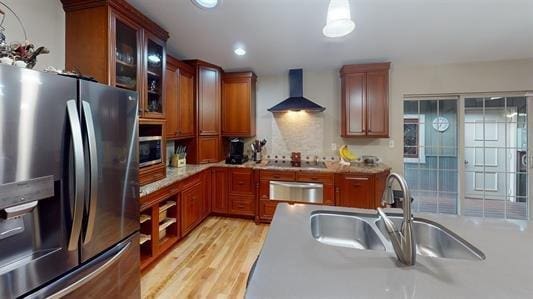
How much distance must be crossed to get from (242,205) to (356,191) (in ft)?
5.38

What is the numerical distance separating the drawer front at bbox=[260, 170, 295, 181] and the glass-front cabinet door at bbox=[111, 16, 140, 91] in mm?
1977

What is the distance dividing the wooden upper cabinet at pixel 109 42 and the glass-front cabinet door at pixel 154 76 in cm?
3

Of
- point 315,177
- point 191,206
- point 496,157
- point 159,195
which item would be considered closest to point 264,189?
point 315,177

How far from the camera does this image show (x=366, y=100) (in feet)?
11.7

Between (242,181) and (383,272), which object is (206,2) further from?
(242,181)

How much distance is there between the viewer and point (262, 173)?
3578 mm

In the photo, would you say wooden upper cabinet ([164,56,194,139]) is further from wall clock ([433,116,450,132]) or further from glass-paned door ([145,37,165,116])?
wall clock ([433,116,450,132])

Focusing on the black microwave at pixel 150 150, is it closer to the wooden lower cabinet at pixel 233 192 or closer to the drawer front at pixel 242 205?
the wooden lower cabinet at pixel 233 192

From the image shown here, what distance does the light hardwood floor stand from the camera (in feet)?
6.88

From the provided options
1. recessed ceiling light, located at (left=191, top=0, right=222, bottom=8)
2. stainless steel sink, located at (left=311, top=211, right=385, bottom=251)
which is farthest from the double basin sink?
recessed ceiling light, located at (left=191, top=0, right=222, bottom=8)

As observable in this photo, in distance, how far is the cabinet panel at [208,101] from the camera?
3.70 m

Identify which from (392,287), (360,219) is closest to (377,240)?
(360,219)

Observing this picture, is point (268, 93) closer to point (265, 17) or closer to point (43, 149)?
point (265, 17)

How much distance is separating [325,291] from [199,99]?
3.34 m
